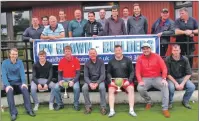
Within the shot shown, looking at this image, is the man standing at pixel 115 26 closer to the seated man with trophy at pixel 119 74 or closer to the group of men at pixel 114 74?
the group of men at pixel 114 74

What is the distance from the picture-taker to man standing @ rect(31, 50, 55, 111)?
22.4 feet

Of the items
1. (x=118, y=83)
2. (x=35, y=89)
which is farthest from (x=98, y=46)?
(x=35, y=89)

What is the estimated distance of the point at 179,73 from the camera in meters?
6.71

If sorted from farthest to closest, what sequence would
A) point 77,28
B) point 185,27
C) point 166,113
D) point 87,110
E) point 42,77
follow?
point 77,28 < point 185,27 < point 42,77 < point 87,110 < point 166,113

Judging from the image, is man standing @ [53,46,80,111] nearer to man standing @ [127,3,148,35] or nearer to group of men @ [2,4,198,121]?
group of men @ [2,4,198,121]

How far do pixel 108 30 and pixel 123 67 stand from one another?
1.10 metres

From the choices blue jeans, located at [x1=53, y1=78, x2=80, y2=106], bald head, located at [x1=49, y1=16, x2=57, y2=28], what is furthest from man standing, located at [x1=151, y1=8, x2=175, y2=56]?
bald head, located at [x1=49, y1=16, x2=57, y2=28]

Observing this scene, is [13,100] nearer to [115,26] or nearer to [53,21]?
[53,21]

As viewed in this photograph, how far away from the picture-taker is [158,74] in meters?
6.61

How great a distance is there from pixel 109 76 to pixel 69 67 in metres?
0.89

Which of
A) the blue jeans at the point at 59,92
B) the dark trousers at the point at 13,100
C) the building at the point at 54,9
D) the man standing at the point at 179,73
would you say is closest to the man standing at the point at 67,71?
the blue jeans at the point at 59,92

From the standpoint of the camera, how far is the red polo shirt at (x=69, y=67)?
689cm

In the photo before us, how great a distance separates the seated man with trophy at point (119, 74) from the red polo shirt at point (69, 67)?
0.72 m

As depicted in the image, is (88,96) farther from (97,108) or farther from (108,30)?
(108,30)
